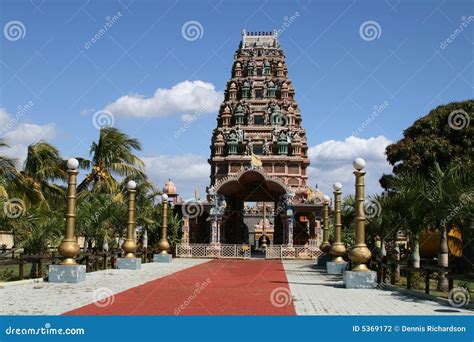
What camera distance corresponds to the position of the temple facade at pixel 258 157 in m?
37.6

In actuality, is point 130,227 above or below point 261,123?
below

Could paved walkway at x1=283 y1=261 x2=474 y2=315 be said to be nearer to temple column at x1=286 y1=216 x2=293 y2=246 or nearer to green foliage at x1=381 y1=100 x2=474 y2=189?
green foliage at x1=381 y1=100 x2=474 y2=189

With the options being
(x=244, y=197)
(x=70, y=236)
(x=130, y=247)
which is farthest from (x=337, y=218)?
(x=244, y=197)

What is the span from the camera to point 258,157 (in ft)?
148

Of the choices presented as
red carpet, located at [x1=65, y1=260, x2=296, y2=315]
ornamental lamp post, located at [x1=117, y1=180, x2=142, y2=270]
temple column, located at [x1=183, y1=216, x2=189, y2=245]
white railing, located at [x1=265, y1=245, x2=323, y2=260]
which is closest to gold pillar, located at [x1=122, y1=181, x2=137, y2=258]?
ornamental lamp post, located at [x1=117, y1=180, x2=142, y2=270]

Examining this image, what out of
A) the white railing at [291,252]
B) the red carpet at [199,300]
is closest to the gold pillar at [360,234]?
the red carpet at [199,300]

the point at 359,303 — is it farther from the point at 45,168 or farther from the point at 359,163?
the point at 45,168

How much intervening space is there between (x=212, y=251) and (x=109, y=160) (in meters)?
10.0

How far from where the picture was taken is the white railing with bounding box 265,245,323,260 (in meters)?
35.0

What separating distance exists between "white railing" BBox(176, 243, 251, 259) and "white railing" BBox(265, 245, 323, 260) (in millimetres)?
1498

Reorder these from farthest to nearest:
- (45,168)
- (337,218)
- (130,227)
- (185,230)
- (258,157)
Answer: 1. (258,157)
2. (185,230)
3. (45,168)
4. (130,227)
5. (337,218)

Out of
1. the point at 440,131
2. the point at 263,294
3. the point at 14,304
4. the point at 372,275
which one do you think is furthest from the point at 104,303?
the point at 440,131

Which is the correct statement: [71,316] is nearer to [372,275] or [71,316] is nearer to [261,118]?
[372,275]

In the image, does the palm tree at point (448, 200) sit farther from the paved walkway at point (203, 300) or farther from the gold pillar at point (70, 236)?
the gold pillar at point (70, 236)
